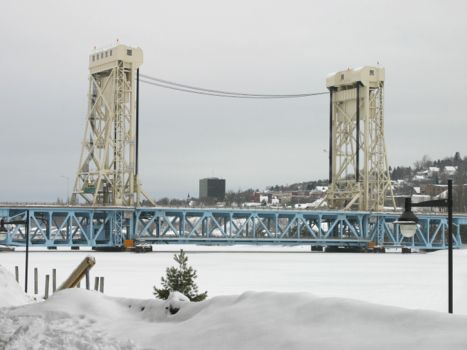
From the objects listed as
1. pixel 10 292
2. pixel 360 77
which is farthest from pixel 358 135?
pixel 10 292

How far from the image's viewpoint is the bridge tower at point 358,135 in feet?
283

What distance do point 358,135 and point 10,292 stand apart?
70156 mm

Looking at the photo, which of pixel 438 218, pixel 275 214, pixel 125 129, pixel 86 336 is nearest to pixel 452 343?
pixel 86 336

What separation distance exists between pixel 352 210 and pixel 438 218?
35.0ft

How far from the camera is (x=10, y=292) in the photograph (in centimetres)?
1997

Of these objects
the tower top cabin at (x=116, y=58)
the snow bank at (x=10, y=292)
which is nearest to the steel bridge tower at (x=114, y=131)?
the tower top cabin at (x=116, y=58)

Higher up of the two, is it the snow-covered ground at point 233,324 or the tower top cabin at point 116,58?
the tower top cabin at point 116,58

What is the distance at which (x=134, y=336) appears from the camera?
11945mm

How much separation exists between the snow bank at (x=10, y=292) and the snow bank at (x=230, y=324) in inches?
185

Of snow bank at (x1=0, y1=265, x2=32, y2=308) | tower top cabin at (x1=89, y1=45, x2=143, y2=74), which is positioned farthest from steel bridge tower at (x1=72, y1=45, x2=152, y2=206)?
snow bank at (x1=0, y1=265, x2=32, y2=308)

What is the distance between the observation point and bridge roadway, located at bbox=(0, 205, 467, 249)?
73.4 meters

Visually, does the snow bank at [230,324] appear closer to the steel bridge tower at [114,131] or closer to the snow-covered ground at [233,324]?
the snow-covered ground at [233,324]

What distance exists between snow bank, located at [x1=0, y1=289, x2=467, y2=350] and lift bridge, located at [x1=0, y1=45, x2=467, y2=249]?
2116 inches

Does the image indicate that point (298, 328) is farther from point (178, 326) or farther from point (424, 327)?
point (178, 326)
